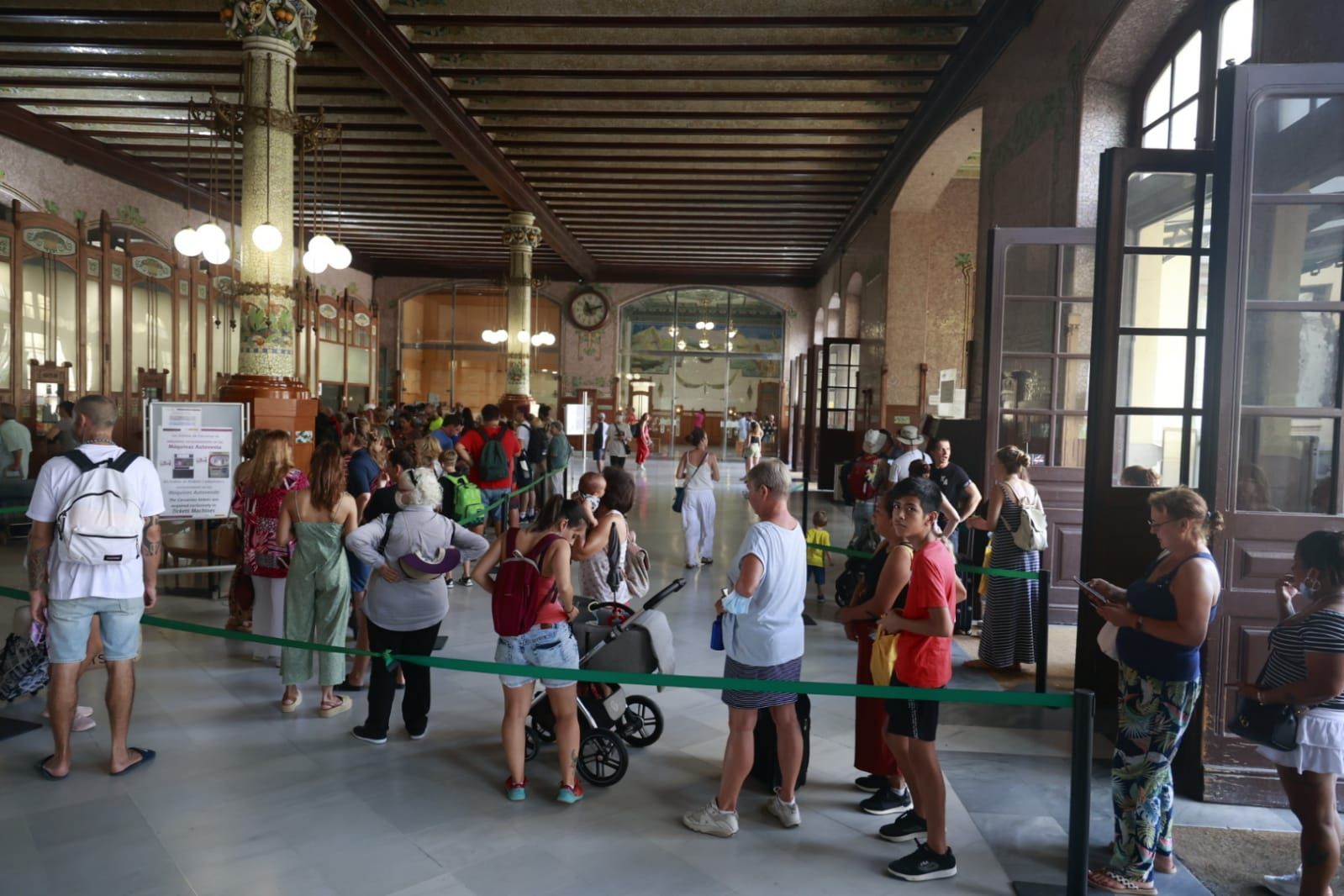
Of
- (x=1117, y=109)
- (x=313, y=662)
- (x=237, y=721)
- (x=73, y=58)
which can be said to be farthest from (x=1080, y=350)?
(x=73, y=58)

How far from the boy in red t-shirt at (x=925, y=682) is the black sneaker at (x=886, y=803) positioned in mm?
404

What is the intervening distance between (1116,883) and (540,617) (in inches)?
88.0

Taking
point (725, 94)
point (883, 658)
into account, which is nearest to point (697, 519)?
point (725, 94)

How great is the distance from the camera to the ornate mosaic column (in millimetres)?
15133

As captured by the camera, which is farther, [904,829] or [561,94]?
[561,94]

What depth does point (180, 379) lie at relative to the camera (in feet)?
48.0

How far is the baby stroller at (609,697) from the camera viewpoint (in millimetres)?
3783

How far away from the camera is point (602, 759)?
3783mm

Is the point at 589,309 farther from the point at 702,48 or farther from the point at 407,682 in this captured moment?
the point at 407,682

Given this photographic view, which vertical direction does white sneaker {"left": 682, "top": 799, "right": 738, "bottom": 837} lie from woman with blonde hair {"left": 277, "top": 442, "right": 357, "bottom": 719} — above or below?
below

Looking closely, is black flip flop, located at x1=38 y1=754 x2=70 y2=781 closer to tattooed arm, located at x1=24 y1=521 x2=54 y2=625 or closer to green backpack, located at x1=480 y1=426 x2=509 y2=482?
tattooed arm, located at x1=24 y1=521 x2=54 y2=625

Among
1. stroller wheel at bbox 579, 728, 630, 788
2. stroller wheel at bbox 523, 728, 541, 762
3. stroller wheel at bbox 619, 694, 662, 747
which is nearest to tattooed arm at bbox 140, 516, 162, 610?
stroller wheel at bbox 523, 728, 541, 762

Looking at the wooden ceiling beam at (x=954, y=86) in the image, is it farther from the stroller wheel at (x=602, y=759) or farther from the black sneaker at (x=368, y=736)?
the black sneaker at (x=368, y=736)

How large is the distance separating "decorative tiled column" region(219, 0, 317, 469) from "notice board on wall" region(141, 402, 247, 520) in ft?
1.39
